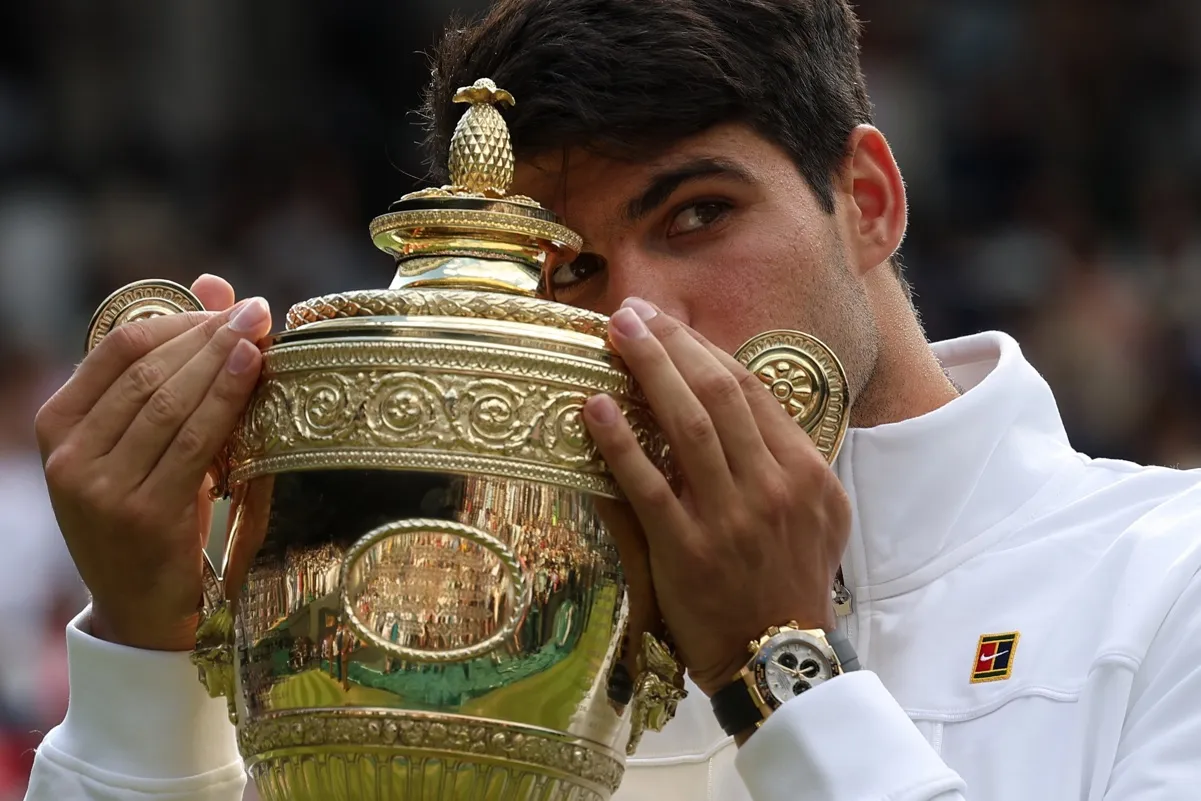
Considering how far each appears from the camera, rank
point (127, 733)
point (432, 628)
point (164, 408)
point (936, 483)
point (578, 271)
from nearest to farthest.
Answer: point (432, 628)
point (164, 408)
point (127, 733)
point (936, 483)
point (578, 271)

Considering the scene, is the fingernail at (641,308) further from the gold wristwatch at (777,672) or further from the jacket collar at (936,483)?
the jacket collar at (936,483)

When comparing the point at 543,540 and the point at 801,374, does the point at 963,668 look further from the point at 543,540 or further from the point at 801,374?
the point at 543,540

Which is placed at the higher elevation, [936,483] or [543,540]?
[543,540]

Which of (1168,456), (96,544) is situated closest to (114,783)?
(96,544)

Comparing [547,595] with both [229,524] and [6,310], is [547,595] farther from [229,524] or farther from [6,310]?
[6,310]

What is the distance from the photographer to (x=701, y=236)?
3135mm

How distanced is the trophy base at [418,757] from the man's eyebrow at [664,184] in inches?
41.0

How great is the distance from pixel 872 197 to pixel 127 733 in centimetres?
159

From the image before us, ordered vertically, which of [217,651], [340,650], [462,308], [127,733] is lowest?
[127,733]

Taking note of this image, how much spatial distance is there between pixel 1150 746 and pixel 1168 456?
18.3ft

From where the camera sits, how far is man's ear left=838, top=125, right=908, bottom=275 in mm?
3480

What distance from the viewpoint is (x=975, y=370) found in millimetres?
3570

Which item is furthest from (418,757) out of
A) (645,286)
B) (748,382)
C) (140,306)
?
(645,286)

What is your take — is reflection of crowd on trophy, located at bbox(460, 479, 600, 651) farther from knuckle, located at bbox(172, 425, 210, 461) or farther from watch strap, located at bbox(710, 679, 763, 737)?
knuckle, located at bbox(172, 425, 210, 461)
